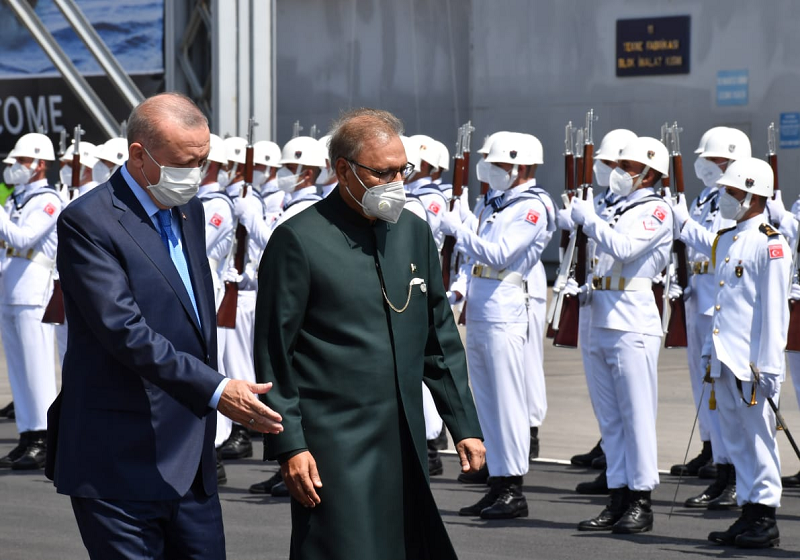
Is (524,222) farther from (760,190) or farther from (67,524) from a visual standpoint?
(67,524)

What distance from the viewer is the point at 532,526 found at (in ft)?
24.6

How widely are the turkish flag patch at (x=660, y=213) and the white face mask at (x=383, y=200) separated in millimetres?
3692

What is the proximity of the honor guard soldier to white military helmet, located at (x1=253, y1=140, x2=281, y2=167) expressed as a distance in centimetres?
336

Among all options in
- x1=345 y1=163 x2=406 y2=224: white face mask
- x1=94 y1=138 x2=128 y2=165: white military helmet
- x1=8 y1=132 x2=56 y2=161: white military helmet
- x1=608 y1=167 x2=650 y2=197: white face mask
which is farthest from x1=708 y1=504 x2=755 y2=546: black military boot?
x1=94 y1=138 x2=128 y2=165: white military helmet

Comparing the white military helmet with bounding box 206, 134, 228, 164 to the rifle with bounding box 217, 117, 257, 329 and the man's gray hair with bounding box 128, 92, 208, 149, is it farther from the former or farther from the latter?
the man's gray hair with bounding box 128, 92, 208, 149

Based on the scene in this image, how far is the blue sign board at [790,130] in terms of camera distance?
61.5 feet

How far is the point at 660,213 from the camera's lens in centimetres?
757

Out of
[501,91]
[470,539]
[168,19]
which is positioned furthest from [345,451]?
[501,91]

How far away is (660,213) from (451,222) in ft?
4.23

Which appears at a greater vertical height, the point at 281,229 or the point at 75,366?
the point at 281,229

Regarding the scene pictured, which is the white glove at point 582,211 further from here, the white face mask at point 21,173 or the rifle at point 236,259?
the white face mask at point 21,173

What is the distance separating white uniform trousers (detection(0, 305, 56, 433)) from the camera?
9.80 meters

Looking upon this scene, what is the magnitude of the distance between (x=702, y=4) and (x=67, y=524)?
14.0 meters

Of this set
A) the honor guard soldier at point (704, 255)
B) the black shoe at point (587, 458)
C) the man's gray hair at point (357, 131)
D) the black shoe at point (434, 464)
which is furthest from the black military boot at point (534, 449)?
→ the man's gray hair at point (357, 131)
